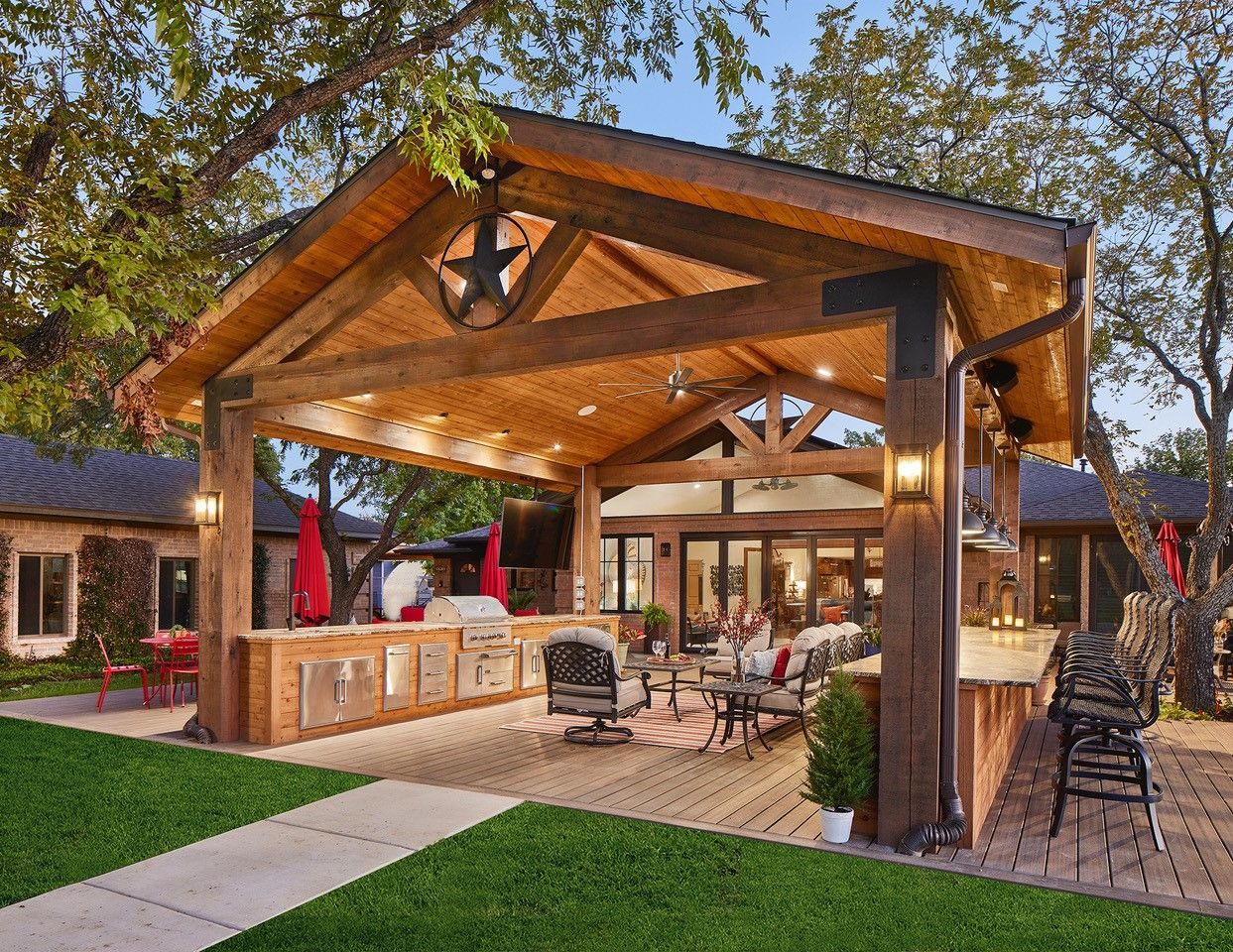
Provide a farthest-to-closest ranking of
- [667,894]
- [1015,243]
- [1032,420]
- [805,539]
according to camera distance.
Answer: [805,539] < [1032,420] < [1015,243] < [667,894]

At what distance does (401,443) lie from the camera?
994 cm

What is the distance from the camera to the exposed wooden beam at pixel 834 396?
412 inches

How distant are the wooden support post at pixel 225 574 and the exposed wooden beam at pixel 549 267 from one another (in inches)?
130

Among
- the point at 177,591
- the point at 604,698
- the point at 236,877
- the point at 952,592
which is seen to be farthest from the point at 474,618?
the point at 177,591

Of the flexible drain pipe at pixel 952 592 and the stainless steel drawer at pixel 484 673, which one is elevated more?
the flexible drain pipe at pixel 952 592

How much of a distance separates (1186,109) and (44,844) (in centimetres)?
1210

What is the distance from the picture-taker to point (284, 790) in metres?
5.86

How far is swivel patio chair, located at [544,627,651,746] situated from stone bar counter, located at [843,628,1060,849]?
245cm

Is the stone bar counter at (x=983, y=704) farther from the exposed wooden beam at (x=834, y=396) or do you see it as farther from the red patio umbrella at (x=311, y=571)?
the red patio umbrella at (x=311, y=571)

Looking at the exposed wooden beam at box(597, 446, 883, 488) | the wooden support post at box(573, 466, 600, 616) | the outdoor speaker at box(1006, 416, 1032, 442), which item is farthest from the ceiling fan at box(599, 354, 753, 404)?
the outdoor speaker at box(1006, 416, 1032, 442)

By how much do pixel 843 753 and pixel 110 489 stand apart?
14339 mm

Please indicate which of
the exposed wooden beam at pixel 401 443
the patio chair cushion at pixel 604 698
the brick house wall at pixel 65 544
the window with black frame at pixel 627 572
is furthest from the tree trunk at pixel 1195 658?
the brick house wall at pixel 65 544

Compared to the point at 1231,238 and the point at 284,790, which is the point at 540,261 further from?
the point at 1231,238

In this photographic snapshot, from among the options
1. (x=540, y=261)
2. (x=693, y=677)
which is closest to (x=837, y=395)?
(x=693, y=677)
